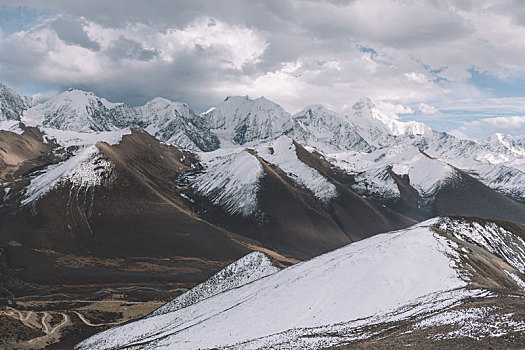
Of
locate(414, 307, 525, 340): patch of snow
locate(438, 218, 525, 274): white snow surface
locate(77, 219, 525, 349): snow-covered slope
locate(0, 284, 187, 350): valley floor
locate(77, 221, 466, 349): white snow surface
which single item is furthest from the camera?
locate(0, 284, 187, 350): valley floor

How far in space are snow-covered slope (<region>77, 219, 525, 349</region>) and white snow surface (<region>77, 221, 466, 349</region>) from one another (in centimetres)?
12

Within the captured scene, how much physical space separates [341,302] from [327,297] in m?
2.90

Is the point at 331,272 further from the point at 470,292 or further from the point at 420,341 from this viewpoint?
the point at 420,341

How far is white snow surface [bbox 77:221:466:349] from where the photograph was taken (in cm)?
5303

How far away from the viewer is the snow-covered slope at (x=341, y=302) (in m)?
46.7

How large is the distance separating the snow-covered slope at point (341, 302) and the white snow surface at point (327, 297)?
121mm

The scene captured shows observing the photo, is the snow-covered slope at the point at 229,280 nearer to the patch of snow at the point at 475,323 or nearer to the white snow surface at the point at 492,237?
the white snow surface at the point at 492,237

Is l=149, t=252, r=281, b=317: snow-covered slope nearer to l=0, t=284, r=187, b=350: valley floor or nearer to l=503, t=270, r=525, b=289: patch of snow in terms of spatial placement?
l=0, t=284, r=187, b=350: valley floor

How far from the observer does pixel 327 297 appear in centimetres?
5831

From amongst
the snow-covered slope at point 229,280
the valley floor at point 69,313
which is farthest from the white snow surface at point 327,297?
the snow-covered slope at point 229,280

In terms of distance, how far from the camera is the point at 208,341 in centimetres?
5653

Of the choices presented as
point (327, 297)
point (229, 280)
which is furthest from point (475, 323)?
point (229, 280)

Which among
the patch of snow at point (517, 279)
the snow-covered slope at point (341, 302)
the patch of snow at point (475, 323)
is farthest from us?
the patch of snow at point (517, 279)

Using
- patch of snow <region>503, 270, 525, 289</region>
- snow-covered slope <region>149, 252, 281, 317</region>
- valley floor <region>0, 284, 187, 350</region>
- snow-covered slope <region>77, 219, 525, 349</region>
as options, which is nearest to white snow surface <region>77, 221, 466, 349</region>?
snow-covered slope <region>77, 219, 525, 349</region>
